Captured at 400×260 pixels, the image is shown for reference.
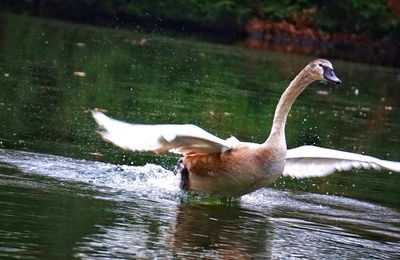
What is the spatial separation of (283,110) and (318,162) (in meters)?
0.91

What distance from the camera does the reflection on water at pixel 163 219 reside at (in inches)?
301

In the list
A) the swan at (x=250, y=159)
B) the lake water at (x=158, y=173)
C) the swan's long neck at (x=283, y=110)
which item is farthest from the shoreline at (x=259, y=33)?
the swan's long neck at (x=283, y=110)

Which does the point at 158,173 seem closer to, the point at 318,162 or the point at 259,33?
the point at 318,162

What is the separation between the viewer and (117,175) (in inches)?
418

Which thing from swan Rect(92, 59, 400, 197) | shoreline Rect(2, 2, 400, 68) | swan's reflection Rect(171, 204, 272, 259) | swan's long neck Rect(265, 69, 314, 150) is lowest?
swan's reflection Rect(171, 204, 272, 259)

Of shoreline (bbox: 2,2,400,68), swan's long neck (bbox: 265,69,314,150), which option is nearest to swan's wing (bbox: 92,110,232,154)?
swan's long neck (bbox: 265,69,314,150)

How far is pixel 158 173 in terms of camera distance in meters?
10.9

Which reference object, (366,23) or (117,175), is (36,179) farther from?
(366,23)

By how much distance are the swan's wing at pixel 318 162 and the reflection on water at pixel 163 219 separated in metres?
0.31

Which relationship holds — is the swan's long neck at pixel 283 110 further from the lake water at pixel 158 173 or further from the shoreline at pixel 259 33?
the shoreline at pixel 259 33

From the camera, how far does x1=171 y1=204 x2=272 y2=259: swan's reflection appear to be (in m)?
7.82

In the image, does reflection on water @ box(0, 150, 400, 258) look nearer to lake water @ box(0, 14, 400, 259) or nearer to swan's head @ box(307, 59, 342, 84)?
lake water @ box(0, 14, 400, 259)

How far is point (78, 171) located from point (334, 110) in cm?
1088

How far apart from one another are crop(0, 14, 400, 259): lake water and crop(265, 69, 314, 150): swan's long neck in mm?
665
